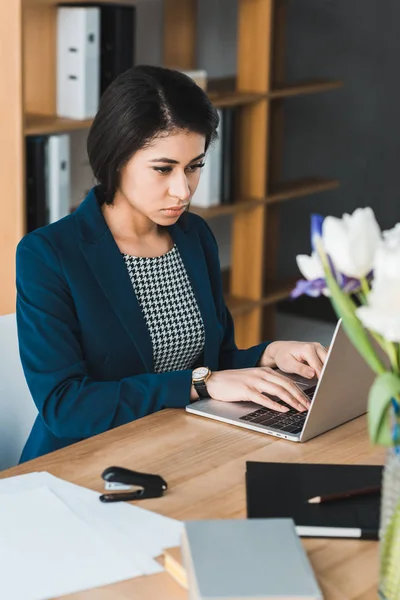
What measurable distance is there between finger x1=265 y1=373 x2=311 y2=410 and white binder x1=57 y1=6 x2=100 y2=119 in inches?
62.9

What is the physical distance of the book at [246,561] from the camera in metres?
1.08

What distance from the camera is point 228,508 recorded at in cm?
143

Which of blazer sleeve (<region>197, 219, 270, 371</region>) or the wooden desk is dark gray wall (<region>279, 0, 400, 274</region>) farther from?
the wooden desk

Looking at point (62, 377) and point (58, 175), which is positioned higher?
point (58, 175)

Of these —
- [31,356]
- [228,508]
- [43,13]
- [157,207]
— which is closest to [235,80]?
[43,13]

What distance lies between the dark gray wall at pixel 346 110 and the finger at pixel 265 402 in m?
3.47

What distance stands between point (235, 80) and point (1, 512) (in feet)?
9.95

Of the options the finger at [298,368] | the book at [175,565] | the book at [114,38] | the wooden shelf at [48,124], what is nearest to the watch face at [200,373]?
the finger at [298,368]

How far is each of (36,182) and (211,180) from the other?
0.92 m

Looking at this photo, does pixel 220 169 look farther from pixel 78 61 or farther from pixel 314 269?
pixel 314 269

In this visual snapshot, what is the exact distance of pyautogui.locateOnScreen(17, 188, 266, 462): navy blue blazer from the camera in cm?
187

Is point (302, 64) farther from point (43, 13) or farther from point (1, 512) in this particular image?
point (1, 512)

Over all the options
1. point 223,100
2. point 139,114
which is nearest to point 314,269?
point 139,114

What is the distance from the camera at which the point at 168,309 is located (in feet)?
7.05
